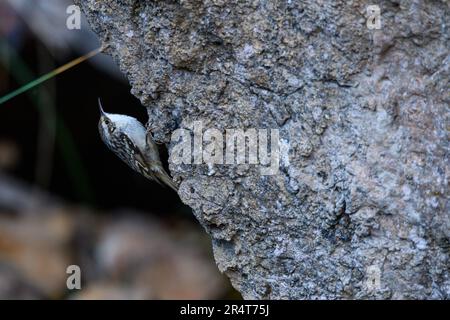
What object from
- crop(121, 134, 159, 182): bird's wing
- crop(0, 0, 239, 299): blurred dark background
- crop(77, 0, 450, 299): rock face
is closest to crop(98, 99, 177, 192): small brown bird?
crop(121, 134, 159, 182): bird's wing

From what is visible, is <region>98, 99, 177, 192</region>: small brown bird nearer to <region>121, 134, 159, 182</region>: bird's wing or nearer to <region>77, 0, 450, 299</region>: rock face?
<region>121, 134, 159, 182</region>: bird's wing

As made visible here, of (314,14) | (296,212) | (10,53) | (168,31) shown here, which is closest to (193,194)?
(296,212)

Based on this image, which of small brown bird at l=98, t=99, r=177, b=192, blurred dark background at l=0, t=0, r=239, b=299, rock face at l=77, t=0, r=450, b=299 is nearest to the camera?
rock face at l=77, t=0, r=450, b=299

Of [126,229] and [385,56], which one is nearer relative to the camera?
[385,56]

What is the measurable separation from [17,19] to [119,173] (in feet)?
3.94

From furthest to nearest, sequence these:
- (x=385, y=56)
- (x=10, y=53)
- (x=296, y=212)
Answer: (x=10, y=53) < (x=296, y=212) < (x=385, y=56)

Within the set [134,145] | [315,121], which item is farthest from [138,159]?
[315,121]

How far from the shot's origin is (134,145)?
3311 mm

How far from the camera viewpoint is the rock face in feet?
7.52

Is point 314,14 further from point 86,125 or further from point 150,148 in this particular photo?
point 86,125

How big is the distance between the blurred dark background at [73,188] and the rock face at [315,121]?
195 cm

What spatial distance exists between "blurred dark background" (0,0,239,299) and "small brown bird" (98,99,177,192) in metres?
1.17

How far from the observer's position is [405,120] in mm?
2305

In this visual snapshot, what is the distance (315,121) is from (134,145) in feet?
3.69
